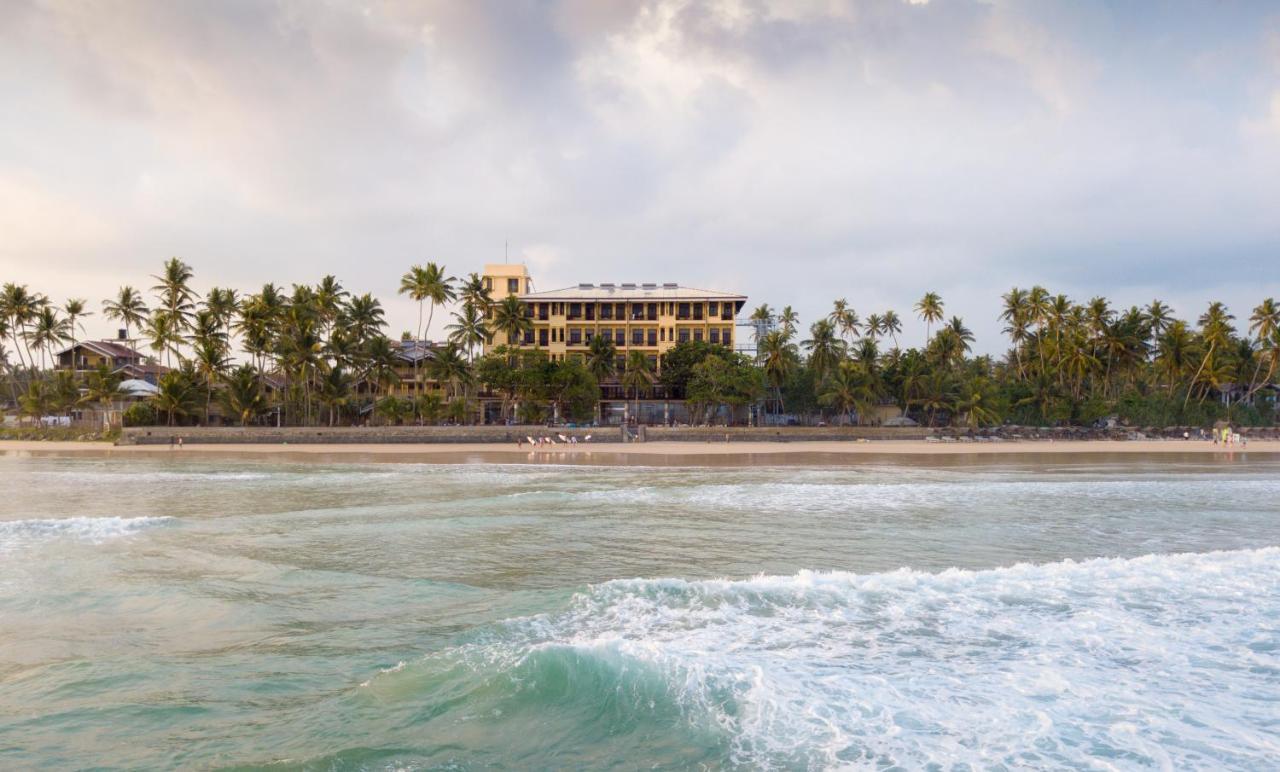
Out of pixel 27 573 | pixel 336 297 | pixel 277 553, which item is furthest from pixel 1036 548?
pixel 336 297

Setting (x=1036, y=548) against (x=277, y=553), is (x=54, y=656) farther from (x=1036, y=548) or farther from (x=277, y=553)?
(x=1036, y=548)

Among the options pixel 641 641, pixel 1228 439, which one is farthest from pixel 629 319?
pixel 641 641

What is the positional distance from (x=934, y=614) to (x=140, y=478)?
2952 centimetres

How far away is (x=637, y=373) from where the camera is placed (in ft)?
214

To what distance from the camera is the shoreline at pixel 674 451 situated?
38500 mm

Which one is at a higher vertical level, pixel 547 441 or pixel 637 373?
pixel 637 373

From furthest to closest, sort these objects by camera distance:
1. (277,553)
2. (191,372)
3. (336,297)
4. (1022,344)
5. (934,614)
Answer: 1. (1022,344)
2. (336,297)
3. (191,372)
4. (277,553)
5. (934,614)

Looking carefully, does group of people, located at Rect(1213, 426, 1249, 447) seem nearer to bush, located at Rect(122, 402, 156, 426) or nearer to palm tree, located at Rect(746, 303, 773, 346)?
palm tree, located at Rect(746, 303, 773, 346)

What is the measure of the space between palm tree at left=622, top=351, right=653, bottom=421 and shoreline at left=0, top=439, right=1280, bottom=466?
1444cm

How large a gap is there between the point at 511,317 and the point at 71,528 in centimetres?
5119

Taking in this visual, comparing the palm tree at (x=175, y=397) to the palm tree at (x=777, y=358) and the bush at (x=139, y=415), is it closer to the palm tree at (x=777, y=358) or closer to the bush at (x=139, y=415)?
the bush at (x=139, y=415)

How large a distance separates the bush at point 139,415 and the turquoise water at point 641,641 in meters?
42.6

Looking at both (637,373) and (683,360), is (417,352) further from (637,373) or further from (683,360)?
(683,360)

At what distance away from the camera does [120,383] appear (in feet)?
192
